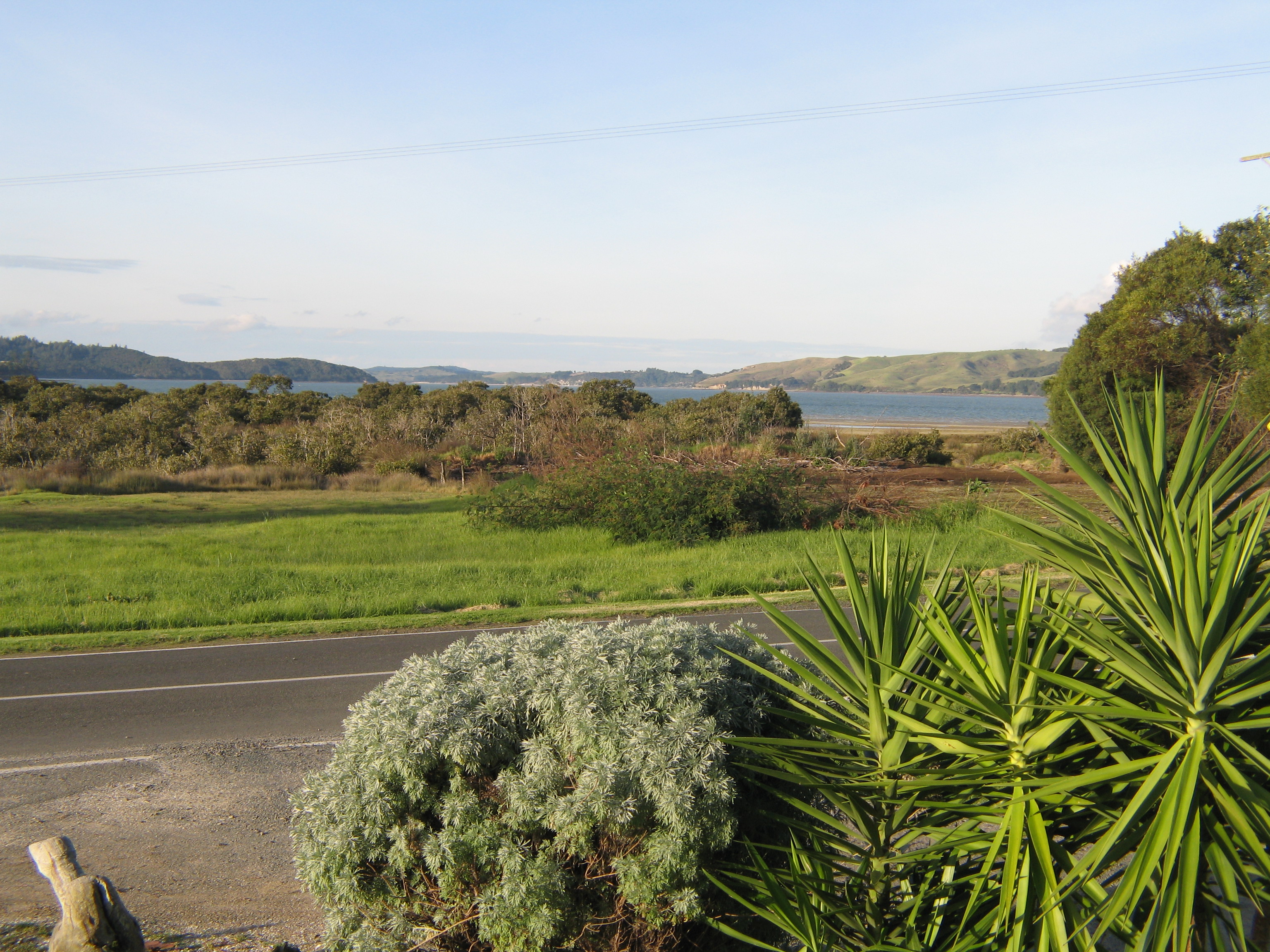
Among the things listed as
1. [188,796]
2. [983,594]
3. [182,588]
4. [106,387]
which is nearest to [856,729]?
[983,594]

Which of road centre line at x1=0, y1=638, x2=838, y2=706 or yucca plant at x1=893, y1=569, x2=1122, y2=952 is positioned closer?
yucca plant at x1=893, y1=569, x2=1122, y2=952

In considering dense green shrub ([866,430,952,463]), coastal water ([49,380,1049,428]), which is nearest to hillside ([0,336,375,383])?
coastal water ([49,380,1049,428])

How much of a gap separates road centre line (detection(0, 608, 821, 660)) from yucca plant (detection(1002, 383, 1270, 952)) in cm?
811

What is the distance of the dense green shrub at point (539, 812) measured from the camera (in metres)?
3.29

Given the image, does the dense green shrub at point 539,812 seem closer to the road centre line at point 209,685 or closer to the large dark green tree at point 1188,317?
the road centre line at point 209,685

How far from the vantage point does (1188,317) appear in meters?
28.4

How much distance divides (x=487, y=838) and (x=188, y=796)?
4145 mm

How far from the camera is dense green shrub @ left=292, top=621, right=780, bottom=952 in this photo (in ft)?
10.8

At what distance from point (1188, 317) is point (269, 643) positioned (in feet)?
101

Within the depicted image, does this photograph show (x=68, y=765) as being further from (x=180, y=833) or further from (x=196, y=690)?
(x=196, y=690)

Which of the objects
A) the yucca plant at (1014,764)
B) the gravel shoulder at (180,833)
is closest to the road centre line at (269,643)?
the gravel shoulder at (180,833)

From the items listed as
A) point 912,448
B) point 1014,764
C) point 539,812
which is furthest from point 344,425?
point 1014,764

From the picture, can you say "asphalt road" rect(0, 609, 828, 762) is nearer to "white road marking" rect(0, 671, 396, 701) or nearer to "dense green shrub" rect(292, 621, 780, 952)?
"white road marking" rect(0, 671, 396, 701)

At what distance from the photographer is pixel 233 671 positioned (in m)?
9.83
